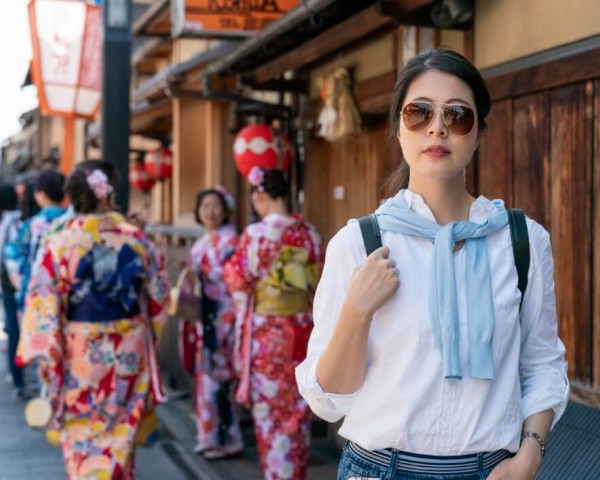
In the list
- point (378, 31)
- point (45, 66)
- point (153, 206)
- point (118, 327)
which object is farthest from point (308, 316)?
point (153, 206)

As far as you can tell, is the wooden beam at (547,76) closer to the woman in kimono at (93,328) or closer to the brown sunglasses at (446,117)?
the brown sunglasses at (446,117)

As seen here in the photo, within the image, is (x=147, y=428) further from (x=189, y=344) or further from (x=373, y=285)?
(x=373, y=285)

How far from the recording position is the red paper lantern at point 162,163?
44.5 ft

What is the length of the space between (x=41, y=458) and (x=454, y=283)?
6.12 m

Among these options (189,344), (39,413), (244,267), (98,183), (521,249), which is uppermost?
(98,183)

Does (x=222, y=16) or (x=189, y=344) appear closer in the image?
(x=222, y=16)

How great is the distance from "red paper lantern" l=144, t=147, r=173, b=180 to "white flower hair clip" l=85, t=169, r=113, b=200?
8005mm

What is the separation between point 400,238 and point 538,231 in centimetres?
34

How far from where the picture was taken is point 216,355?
25.2 ft

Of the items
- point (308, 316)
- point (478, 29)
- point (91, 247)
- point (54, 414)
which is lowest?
point (54, 414)

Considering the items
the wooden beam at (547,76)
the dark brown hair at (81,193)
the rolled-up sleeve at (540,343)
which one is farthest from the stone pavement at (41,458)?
the rolled-up sleeve at (540,343)

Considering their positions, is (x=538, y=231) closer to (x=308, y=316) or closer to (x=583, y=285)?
(x=583, y=285)

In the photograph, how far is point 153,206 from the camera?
Answer: 52.3 ft

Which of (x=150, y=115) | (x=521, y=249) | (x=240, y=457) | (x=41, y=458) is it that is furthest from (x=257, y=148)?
(x=150, y=115)
